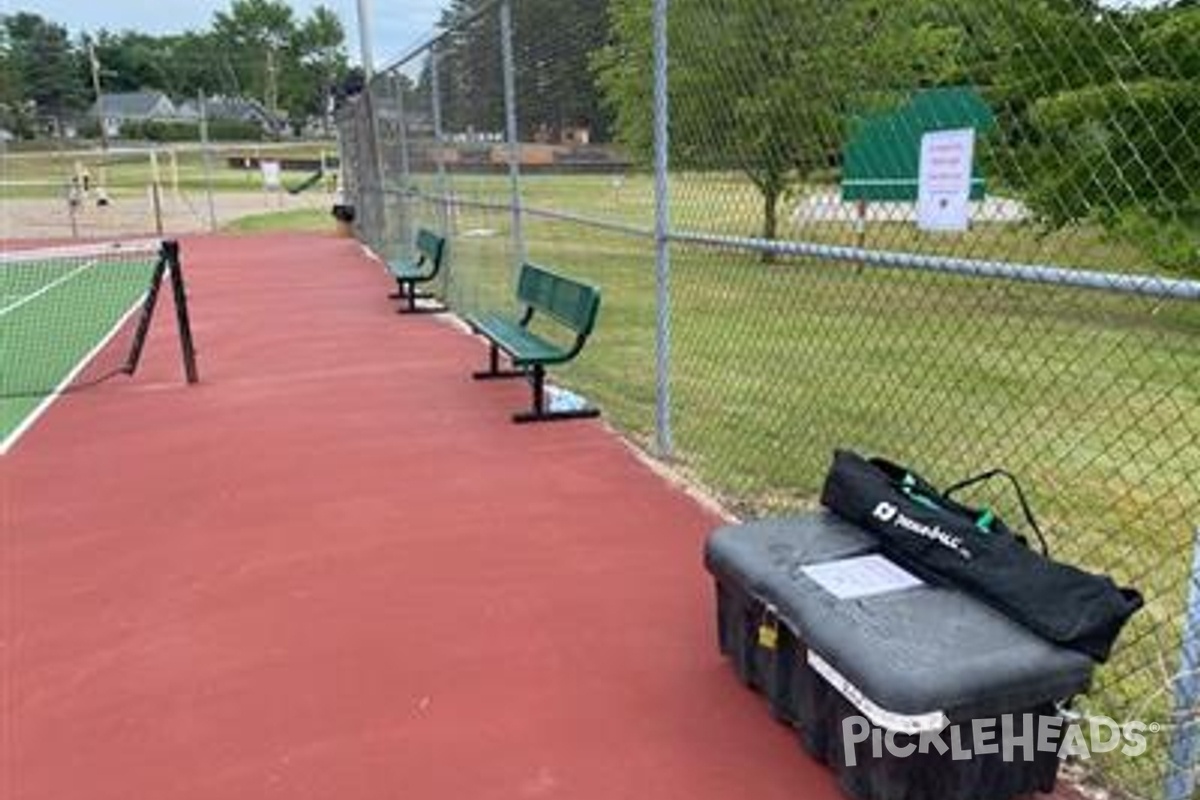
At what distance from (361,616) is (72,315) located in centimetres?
1029

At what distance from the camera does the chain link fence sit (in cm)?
396

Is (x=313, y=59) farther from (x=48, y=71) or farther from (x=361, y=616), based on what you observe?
(x=361, y=616)

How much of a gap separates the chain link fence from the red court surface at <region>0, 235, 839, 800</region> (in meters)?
0.92

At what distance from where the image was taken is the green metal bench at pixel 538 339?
6.63 m

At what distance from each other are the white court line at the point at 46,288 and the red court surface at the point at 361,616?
675 centimetres

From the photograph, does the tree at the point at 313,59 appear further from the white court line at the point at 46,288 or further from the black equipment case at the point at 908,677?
the black equipment case at the point at 908,677

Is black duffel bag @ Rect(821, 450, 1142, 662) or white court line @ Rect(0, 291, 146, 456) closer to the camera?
black duffel bag @ Rect(821, 450, 1142, 662)

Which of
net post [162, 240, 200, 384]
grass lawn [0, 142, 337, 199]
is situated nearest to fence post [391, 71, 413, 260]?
net post [162, 240, 200, 384]

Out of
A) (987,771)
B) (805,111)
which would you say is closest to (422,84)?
(805,111)

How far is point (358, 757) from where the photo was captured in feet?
10.9

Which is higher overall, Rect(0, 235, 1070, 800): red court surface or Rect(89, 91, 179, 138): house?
Rect(89, 91, 179, 138): house

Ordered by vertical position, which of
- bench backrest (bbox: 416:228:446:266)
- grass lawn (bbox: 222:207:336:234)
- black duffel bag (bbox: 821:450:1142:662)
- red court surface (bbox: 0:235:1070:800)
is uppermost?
bench backrest (bbox: 416:228:446:266)

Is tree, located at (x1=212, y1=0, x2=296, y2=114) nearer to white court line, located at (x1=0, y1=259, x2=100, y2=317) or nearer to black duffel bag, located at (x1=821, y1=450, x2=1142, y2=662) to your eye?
white court line, located at (x1=0, y1=259, x2=100, y2=317)

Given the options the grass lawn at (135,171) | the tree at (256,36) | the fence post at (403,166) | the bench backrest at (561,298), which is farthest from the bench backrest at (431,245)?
the tree at (256,36)
